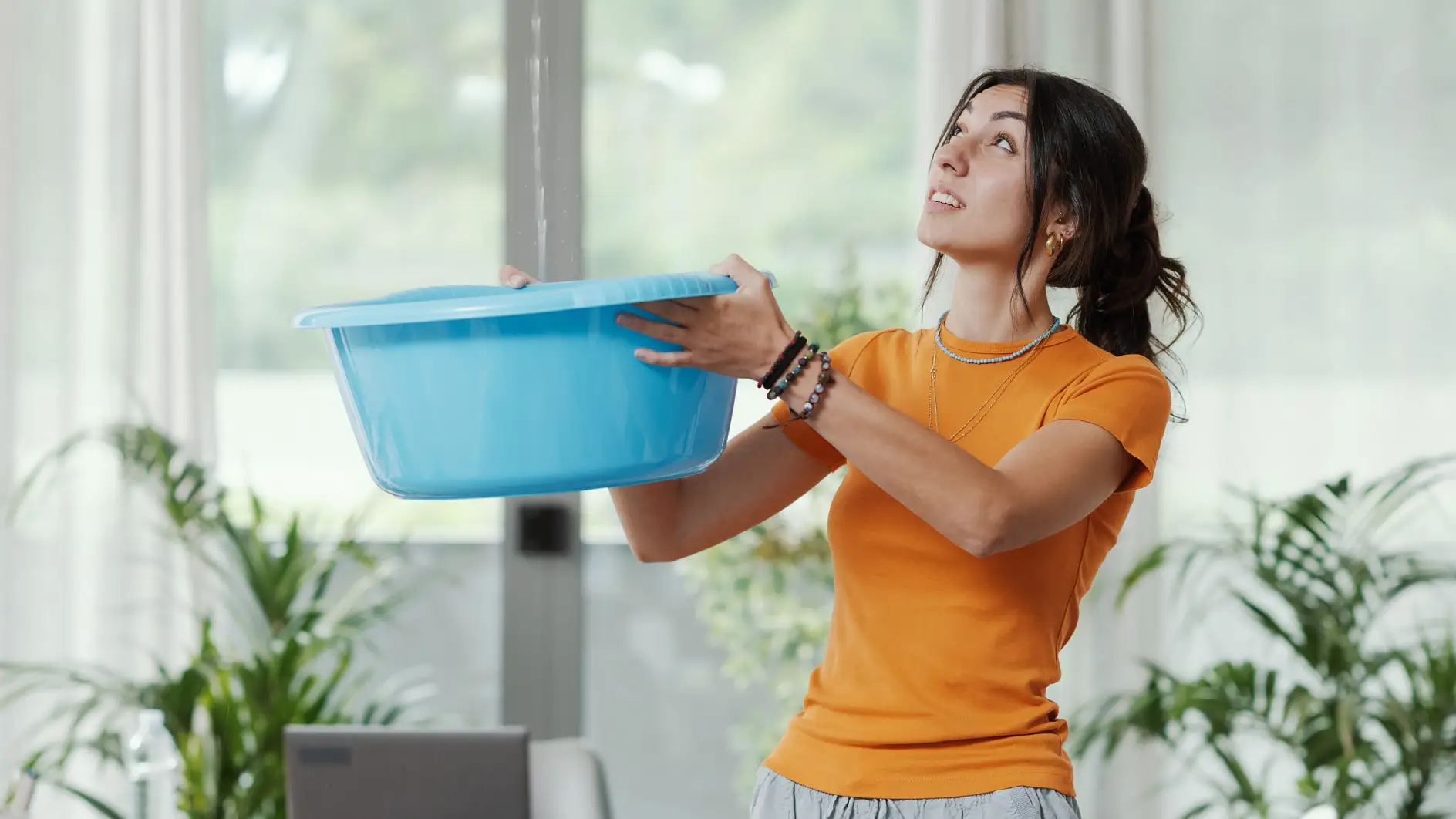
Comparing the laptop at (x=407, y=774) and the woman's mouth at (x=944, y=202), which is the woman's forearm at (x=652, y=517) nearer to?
the woman's mouth at (x=944, y=202)

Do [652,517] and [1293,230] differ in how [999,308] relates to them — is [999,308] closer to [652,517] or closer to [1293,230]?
[652,517]

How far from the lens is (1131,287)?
1.22 metres

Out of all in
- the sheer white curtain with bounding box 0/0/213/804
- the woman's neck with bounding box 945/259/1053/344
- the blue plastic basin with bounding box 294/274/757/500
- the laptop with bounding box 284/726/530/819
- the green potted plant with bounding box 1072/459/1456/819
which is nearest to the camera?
the blue plastic basin with bounding box 294/274/757/500

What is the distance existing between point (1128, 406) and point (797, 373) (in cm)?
31

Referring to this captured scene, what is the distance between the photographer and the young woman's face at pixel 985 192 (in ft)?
3.75

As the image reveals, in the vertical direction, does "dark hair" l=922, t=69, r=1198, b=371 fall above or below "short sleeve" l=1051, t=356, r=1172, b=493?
above

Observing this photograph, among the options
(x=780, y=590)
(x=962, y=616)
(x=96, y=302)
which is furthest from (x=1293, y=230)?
(x=96, y=302)

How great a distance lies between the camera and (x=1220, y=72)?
7.95ft

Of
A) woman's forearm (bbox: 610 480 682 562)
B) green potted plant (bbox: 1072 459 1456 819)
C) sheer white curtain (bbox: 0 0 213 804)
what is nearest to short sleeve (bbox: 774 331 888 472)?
woman's forearm (bbox: 610 480 682 562)

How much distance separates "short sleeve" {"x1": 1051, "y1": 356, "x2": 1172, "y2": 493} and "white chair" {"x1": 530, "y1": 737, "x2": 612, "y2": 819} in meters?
0.95

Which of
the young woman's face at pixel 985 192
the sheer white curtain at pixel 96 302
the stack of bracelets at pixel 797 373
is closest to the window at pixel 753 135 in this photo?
the sheer white curtain at pixel 96 302

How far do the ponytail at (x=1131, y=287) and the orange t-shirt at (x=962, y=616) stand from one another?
64 millimetres

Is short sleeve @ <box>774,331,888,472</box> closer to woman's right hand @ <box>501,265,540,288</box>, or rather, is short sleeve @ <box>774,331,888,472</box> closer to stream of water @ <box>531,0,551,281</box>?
woman's right hand @ <box>501,265,540,288</box>

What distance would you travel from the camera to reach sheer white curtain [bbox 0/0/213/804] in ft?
7.82
